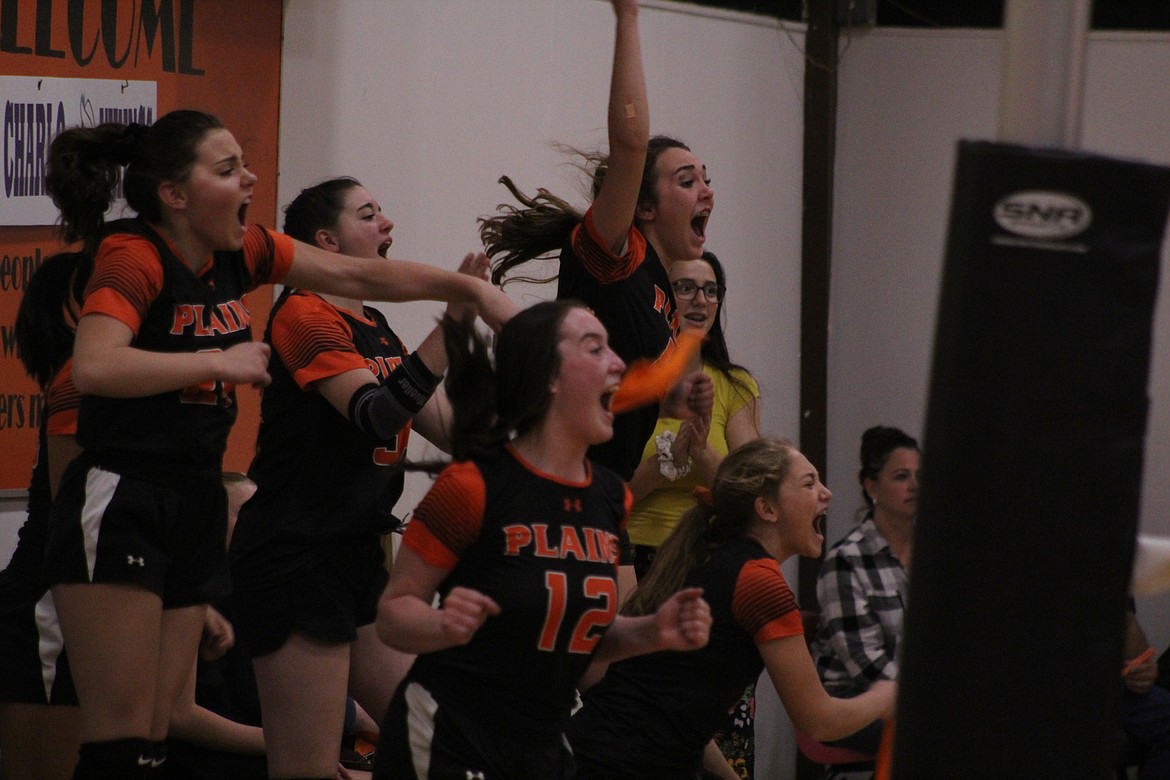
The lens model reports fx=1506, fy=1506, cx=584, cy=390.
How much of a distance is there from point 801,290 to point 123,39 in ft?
10.7

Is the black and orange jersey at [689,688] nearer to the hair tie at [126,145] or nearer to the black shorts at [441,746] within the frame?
the black shorts at [441,746]

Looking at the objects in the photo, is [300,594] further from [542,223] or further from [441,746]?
[542,223]

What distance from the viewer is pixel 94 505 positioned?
9.27ft

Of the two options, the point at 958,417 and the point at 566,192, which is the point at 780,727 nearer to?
the point at 566,192

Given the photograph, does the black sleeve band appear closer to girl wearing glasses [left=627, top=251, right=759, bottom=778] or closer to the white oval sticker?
girl wearing glasses [left=627, top=251, right=759, bottom=778]

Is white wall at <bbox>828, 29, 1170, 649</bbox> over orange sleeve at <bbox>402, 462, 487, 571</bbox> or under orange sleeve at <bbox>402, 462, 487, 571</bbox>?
over

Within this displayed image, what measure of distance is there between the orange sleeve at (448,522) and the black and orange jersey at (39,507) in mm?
1048

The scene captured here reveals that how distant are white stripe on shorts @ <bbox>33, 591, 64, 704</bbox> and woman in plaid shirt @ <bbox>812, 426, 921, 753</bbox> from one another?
7.48 feet

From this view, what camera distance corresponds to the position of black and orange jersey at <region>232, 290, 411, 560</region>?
3254 mm

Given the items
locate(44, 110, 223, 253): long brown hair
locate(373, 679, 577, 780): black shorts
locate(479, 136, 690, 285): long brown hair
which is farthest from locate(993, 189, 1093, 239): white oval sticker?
locate(479, 136, 690, 285): long brown hair

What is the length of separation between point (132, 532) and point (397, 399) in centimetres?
59

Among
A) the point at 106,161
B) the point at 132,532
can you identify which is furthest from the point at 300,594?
the point at 106,161

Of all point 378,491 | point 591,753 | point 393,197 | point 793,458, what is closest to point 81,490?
point 378,491

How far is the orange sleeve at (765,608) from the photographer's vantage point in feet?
10.4
